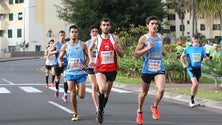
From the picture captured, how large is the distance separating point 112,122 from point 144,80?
116 cm

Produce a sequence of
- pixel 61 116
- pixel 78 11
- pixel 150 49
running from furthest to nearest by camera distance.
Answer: pixel 78 11 → pixel 61 116 → pixel 150 49

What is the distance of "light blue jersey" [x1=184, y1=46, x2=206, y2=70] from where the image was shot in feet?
42.2

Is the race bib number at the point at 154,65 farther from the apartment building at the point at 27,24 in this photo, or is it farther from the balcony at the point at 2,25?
the balcony at the point at 2,25

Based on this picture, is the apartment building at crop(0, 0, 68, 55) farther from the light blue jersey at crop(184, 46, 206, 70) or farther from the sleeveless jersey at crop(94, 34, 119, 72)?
the sleeveless jersey at crop(94, 34, 119, 72)

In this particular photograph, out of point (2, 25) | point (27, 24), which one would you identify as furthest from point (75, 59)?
point (2, 25)

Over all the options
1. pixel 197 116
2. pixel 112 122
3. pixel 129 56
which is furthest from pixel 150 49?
pixel 129 56

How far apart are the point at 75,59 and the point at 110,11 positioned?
2992 centimetres

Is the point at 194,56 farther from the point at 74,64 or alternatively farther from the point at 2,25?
the point at 2,25

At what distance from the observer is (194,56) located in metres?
12.9

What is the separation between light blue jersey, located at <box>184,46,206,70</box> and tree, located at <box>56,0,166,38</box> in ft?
81.6

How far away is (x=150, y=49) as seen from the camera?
31.3 feet

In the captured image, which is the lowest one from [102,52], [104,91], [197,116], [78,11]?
[197,116]

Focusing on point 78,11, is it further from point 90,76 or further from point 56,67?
point 90,76

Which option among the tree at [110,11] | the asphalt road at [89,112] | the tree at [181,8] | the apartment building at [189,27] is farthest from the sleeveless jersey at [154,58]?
the apartment building at [189,27]
